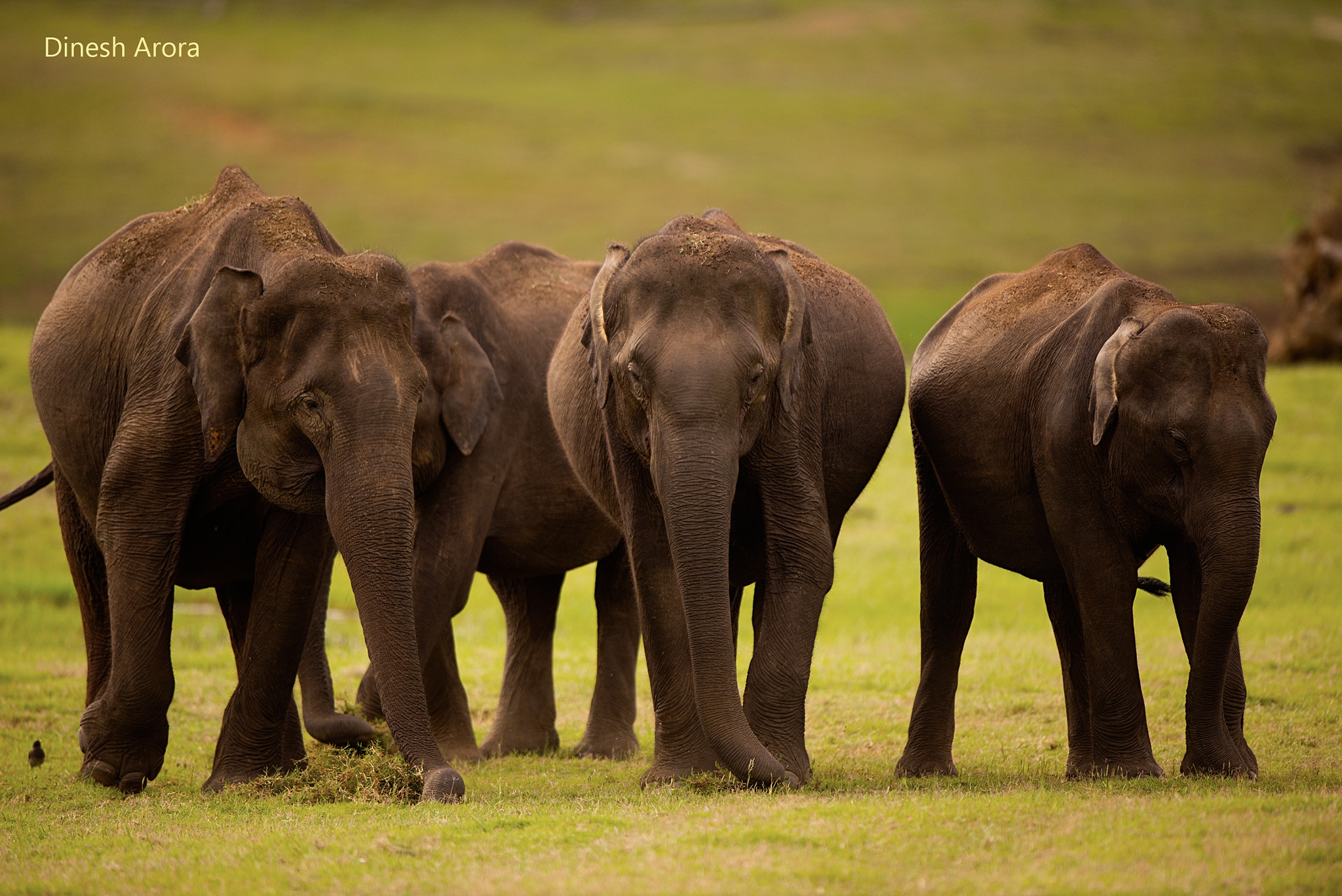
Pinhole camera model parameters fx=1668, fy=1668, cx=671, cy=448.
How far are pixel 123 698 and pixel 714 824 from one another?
3.95 m

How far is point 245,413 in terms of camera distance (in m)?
9.19

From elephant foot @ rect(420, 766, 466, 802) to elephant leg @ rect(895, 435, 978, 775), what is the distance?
314 centimetres

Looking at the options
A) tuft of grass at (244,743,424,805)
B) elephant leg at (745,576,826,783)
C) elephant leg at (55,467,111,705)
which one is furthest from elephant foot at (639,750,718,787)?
elephant leg at (55,467,111,705)

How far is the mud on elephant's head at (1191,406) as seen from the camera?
891cm

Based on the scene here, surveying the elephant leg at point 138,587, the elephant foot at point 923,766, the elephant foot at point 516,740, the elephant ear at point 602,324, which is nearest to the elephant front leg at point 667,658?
the elephant ear at point 602,324

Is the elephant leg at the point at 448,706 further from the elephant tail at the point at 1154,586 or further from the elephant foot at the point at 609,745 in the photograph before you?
the elephant tail at the point at 1154,586

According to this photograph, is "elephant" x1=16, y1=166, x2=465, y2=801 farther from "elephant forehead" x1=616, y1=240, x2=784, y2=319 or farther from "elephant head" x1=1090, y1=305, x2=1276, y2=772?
"elephant head" x1=1090, y1=305, x2=1276, y2=772

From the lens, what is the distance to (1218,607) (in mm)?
8914

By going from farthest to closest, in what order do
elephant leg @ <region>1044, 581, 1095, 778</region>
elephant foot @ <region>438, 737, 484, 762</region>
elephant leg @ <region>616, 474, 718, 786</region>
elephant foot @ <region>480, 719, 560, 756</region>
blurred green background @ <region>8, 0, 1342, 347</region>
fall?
blurred green background @ <region>8, 0, 1342, 347</region> < elephant foot @ <region>480, 719, 560, 756</region> < elephant foot @ <region>438, 737, 484, 762</region> < elephant leg @ <region>1044, 581, 1095, 778</region> < elephant leg @ <region>616, 474, 718, 786</region>

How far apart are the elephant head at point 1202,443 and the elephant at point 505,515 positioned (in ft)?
13.1

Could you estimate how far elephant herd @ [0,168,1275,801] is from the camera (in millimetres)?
8844

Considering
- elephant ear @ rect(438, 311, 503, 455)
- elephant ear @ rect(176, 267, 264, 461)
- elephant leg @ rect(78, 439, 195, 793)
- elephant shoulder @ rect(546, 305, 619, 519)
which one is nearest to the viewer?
elephant ear @ rect(176, 267, 264, 461)

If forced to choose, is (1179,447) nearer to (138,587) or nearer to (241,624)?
(138,587)

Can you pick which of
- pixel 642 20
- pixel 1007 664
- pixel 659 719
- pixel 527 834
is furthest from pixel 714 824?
pixel 642 20
